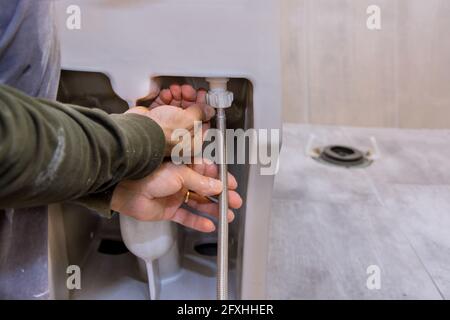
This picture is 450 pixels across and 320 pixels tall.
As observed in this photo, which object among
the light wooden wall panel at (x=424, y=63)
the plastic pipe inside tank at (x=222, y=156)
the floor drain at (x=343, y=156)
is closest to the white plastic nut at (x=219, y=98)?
the plastic pipe inside tank at (x=222, y=156)

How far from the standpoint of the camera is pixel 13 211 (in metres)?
0.48

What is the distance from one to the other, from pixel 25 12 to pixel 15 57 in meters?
0.05

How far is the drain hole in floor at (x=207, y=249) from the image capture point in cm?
80

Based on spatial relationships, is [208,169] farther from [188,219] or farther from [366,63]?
[366,63]

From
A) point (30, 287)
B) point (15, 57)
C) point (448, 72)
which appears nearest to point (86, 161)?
point (15, 57)

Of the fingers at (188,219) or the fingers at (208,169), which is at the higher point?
the fingers at (208,169)

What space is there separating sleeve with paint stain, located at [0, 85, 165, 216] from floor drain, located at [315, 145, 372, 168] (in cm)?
89

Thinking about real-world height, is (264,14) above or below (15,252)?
above

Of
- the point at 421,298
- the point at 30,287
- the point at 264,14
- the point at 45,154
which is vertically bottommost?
the point at 421,298

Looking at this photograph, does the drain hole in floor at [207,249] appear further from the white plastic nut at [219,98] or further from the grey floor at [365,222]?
the white plastic nut at [219,98]

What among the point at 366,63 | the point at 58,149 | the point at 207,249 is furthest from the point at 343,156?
the point at 58,149

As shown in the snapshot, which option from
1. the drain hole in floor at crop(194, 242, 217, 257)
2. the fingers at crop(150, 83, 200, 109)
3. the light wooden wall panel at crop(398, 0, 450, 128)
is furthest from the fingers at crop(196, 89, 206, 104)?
the light wooden wall panel at crop(398, 0, 450, 128)

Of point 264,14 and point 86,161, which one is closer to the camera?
point 86,161

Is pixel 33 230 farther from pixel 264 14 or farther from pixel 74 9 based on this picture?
pixel 264 14
